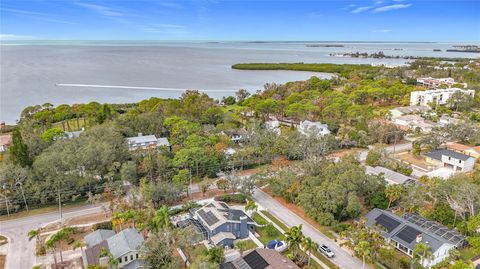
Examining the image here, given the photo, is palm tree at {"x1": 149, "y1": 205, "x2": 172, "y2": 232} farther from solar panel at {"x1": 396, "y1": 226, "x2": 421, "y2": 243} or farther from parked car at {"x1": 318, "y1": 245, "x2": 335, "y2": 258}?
solar panel at {"x1": 396, "y1": 226, "x2": 421, "y2": 243}

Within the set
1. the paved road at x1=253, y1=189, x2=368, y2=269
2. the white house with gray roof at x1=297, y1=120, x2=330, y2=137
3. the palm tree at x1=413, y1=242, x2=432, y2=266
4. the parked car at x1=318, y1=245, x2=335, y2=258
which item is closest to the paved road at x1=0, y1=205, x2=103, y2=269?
the paved road at x1=253, y1=189, x2=368, y2=269

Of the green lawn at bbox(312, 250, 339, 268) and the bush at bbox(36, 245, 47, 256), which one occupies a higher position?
the bush at bbox(36, 245, 47, 256)

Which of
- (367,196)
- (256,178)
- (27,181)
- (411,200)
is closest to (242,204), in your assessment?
Answer: (256,178)

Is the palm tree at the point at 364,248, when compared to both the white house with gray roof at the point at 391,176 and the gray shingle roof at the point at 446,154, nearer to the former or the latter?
the white house with gray roof at the point at 391,176

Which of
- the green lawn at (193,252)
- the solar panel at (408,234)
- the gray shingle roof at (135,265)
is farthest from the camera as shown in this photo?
the solar panel at (408,234)

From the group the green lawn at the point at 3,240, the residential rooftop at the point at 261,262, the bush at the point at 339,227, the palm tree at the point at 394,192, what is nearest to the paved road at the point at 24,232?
the green lawn at the point at 3,240

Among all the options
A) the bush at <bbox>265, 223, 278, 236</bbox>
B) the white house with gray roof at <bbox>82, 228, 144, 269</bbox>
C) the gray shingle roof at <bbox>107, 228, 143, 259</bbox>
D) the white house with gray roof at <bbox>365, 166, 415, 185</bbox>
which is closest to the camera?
the white house with gray roof at <bbox>82, 228, 144, 269</bbox>

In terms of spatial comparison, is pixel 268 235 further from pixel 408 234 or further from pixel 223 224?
pixel 408 234
